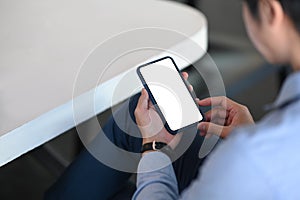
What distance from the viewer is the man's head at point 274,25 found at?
515mm

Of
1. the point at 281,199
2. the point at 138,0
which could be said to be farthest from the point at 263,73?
the point at 281,199

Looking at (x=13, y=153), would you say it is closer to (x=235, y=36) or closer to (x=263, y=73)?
(x=263, y=73)

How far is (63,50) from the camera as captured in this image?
0.84 meters

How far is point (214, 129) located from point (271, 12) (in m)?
0.27

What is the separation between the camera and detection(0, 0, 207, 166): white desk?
2.41ft

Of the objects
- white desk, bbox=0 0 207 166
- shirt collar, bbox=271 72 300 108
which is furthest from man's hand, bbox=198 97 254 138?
shirt collar, bbox=271 72 300 108

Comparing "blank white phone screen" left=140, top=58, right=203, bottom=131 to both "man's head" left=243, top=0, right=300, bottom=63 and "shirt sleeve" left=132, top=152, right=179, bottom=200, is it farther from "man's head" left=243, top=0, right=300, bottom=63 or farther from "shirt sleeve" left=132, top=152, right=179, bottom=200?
"man's head" left=243, top=0, right=300, bottom=63

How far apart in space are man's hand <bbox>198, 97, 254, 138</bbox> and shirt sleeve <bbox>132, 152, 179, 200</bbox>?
0.07 metres

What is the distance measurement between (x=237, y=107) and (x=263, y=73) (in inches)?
35.3

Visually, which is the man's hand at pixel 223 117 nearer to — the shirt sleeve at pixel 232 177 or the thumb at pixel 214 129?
the thumb at pixel 214 129

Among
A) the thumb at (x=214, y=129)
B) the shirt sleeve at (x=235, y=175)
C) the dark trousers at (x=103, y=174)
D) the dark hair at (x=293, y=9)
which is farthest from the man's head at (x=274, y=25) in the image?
the dark trousers at (x=103, y=174)

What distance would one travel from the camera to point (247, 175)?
0.51 meters

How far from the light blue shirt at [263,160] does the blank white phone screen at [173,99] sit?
21 centimetres

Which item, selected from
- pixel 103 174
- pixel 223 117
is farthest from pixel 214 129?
pixel 103 174
